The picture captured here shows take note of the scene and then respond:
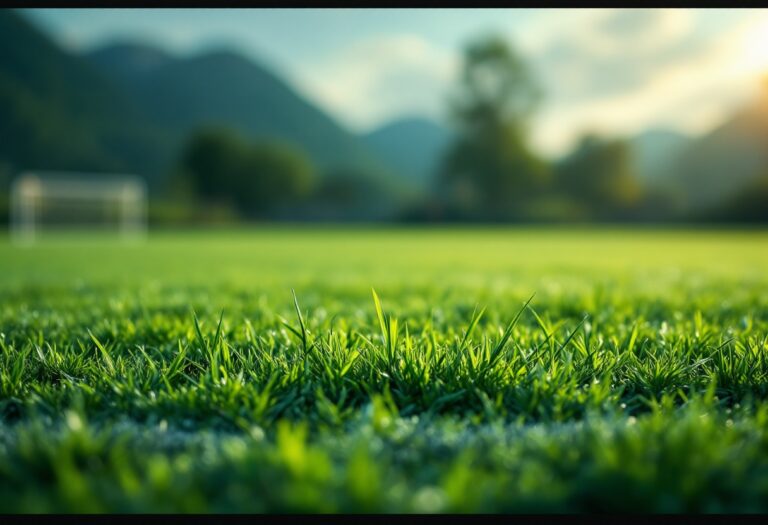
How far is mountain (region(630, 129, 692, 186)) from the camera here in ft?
182

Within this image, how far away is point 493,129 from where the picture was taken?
50125 millimetres

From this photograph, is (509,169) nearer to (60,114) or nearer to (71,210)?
(71,210)

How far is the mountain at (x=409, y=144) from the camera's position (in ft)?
298

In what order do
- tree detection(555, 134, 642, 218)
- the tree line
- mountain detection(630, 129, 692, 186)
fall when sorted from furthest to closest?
mountain detection(630, 129, 692, 186) < tree detection(555, 134, 642, 218) < the tree line

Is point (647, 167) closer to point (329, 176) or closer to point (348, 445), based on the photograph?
point (329, 176)

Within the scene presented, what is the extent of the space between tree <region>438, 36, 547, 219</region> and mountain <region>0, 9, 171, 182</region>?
1880 inches

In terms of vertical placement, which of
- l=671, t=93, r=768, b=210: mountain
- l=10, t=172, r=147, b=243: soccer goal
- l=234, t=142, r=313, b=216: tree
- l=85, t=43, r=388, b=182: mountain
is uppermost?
l=85, t=43, r=388, b=182: mountain

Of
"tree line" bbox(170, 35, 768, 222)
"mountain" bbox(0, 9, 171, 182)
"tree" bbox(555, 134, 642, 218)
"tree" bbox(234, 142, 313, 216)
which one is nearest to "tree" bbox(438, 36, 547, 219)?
"tree line" bbox(170, 35, 768, 222)

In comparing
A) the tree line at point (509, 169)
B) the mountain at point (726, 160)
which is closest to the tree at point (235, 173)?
the tree line at point (509, 169)

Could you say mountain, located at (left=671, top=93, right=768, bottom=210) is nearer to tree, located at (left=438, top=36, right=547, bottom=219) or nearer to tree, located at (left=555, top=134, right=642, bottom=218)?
tree, located at (left=555, top=134, right=642, bottom=218)

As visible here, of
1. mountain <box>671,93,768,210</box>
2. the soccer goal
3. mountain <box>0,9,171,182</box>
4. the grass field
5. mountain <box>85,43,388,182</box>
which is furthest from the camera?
mountain <box>85,43,388,182</box>

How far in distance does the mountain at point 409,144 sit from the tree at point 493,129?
3160 centimetres

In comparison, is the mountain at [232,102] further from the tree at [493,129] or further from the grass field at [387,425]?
the grass field at [387,425]
